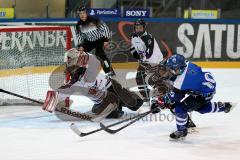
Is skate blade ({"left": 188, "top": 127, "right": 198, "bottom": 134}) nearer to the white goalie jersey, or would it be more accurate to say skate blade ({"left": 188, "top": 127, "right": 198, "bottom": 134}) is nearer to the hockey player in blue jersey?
the hockey player in blue jersey

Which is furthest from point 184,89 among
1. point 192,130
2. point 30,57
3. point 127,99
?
point 30,57

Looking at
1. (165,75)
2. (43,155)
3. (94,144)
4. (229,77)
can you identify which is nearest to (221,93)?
(229,77)

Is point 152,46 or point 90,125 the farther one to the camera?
point 152,46

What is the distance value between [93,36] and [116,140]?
198 centimetres

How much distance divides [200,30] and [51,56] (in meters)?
4.01

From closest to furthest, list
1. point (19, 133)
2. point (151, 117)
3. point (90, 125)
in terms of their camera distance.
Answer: point (19, 133) → point (90, 125) → point (151, 117)

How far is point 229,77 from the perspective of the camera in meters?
8.27

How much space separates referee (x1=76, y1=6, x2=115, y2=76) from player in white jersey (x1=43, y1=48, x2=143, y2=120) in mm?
469

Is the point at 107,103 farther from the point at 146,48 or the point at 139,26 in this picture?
the point at 139,26

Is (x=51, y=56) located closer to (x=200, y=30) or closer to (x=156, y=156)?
(x=156, y=156)

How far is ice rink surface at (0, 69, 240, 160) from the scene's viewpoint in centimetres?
384

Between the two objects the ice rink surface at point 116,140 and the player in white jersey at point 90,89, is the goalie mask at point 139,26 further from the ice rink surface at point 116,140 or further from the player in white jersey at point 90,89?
the ice rink surface at point 116,140

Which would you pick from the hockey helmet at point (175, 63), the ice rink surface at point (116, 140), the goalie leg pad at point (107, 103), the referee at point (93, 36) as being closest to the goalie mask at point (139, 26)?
the referee at point (93, 36)

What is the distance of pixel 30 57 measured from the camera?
6102mm
